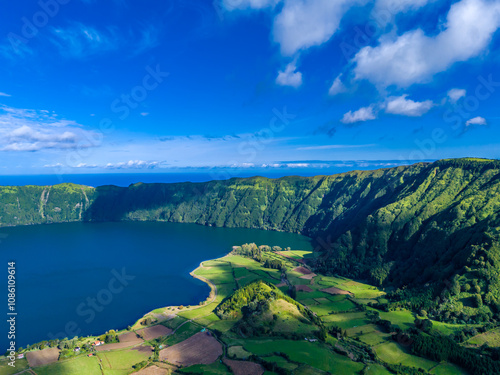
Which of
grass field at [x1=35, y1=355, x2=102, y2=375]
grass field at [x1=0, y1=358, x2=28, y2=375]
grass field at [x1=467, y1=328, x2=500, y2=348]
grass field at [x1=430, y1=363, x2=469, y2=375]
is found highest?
grass field at [x1=0, y1=358, x2=28, y2=375]

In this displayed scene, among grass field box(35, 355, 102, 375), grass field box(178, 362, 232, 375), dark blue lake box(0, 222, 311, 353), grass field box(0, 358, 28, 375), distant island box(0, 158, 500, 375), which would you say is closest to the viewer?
grass field box(0, 358, 28, 375)

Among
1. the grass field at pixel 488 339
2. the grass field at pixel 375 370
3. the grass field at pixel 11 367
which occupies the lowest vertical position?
the grass field at pixel 488 339

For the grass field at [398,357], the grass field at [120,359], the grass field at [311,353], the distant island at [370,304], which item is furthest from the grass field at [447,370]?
the grass field at [120,359]

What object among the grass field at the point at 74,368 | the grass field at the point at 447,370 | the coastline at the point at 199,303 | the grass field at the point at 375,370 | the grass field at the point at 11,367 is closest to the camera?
the grass field at the point at 11,367

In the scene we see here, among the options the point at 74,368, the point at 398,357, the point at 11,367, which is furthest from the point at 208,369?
the point at 398,357

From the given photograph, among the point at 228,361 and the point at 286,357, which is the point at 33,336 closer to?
the point at 228,361

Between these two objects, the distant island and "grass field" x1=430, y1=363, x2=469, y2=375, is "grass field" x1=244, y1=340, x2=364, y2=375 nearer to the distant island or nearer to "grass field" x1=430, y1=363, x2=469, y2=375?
the distant island

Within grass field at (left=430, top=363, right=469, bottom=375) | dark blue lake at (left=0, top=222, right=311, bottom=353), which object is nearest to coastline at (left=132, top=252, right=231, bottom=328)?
dark blue lake at (left=0, top=222, right=311, bottom=353)

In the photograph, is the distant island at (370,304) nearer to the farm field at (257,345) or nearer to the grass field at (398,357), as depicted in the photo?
the grass field at (398,357)

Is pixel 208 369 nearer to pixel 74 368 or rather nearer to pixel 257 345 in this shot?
pixel 257 345

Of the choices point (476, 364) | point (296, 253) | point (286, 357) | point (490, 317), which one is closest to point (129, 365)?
point (286, 357)

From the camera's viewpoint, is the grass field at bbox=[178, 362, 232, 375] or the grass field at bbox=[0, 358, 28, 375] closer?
the grass field at bbox=[0, 358, 28, 375]
